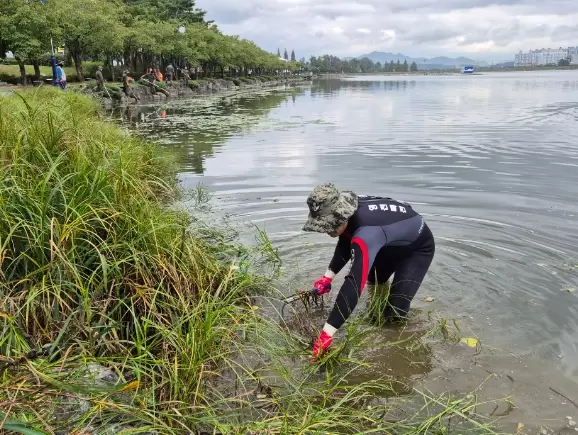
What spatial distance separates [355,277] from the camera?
3.12m

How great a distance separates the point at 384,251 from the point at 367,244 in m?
0.68

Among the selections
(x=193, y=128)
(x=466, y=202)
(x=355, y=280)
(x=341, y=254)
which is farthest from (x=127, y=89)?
(x=355, y=280)

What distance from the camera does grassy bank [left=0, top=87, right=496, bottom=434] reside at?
2094 mm

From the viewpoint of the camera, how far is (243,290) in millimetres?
4051

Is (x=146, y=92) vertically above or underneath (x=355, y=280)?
above

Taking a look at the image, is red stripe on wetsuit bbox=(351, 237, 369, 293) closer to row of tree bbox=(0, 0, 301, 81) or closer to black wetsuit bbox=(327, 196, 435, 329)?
black wetsuit bbox=(327, 196, 435, 329)

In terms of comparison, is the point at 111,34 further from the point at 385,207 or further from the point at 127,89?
the point at 385,207

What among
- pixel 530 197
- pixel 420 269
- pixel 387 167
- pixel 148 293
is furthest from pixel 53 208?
pixel 387 167

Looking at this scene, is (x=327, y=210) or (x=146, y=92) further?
(x=146, y=92)

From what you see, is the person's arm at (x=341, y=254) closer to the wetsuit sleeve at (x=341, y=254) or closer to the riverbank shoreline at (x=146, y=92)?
the wetsuit sleeve at (x=341, y=254)

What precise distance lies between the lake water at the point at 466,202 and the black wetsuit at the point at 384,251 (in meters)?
0.54

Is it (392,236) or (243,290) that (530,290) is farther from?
(243,290)

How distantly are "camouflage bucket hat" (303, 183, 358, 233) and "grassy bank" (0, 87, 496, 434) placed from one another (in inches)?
27.5

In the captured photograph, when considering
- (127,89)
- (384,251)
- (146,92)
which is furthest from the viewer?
(146,92)
